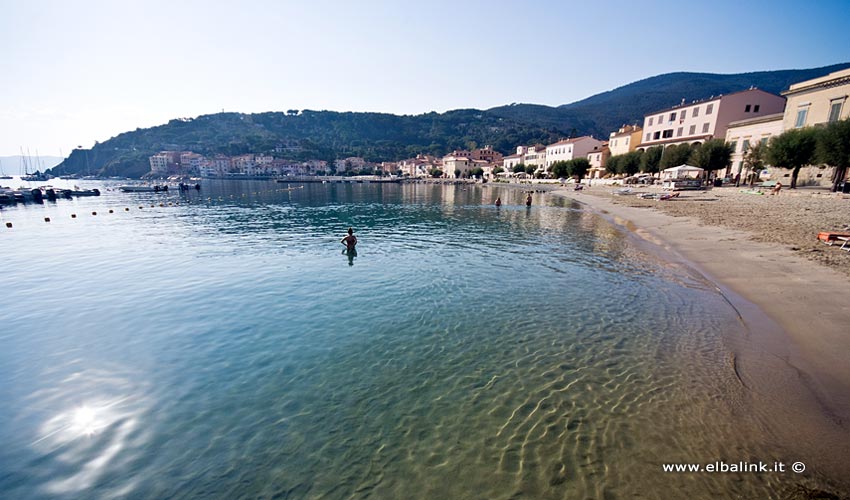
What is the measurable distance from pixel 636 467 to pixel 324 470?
14.5 ft

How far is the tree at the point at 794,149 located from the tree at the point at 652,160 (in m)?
23.6

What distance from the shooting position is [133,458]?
5.40 metres

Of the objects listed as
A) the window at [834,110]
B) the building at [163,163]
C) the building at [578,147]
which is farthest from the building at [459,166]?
the building at [163,163]

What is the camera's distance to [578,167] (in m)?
83.9

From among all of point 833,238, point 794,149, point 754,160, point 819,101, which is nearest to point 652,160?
point 754,160

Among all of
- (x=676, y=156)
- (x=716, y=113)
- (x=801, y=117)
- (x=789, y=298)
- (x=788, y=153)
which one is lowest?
(x=789, y=298)

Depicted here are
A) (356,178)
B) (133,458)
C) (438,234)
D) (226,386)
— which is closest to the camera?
(133,458)

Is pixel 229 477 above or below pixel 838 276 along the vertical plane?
below

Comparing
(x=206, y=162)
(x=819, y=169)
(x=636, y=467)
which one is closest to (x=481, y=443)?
(x=636, y=467)

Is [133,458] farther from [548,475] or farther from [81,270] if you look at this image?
[81,270]

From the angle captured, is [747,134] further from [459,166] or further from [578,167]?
[459,166]

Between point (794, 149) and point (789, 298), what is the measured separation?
122 feet

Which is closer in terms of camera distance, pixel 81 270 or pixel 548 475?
pixel 548 475

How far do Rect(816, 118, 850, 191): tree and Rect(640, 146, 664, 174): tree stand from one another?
28.1 metres
